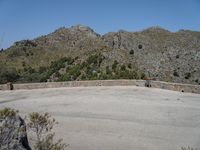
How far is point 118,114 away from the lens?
56.7 feet

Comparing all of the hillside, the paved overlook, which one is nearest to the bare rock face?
the paved overlook

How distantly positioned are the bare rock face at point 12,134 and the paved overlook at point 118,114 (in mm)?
3346

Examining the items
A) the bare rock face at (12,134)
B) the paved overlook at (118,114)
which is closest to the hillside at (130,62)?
the paved overlook at (118,114)

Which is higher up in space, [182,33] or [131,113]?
[182,33]

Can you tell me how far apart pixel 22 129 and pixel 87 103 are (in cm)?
1204

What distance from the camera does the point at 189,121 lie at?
51.9 feet

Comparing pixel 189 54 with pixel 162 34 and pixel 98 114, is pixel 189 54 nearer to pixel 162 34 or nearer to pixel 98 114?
pixel 162 34

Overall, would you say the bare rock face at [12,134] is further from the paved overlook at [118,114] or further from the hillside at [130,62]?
the hillside at [130,62]

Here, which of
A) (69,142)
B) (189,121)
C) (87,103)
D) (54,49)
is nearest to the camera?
(69,142)

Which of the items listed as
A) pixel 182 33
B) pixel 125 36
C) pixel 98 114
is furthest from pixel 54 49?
pixel 98 114

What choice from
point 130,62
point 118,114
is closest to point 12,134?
point 118,114

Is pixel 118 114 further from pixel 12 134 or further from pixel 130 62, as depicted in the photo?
pixel 130 62

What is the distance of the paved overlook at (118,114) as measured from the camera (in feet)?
41.0

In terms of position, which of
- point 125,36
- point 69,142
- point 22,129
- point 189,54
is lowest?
Result: point 69,142
